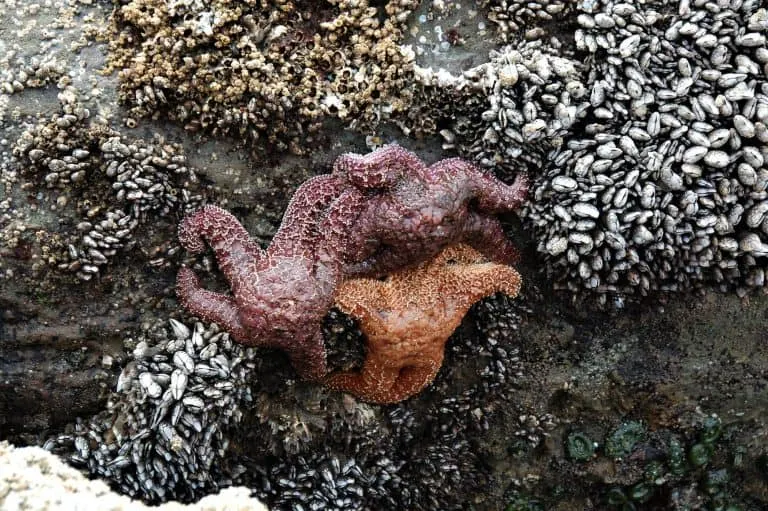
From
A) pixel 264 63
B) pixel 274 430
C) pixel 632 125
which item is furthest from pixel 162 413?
pixel 632 125

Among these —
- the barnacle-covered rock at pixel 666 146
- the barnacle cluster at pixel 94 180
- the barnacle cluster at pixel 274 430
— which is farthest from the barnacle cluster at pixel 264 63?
the barnacle cluster at pixel 274 430

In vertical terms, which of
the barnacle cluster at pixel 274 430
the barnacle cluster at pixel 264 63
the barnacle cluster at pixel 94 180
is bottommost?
the barnacle cluster at pixel 274 430

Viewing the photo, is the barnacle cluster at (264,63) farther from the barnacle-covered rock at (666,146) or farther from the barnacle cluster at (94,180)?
the barnacle-covered rock at (666,146)

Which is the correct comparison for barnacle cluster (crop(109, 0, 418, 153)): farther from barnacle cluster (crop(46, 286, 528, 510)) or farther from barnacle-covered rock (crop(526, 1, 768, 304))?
barnacle cluster (crop(46, 286, 528, 510))

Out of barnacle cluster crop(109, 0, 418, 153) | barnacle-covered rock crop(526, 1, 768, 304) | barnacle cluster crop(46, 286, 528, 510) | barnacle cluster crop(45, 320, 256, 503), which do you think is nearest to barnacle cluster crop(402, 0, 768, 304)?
barnacle-covered rock crop(526, 1, 768, 304)

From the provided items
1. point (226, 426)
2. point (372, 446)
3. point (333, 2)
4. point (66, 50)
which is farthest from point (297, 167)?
point (372, 446)

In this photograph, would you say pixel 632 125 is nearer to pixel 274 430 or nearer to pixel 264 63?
pixel 264 63

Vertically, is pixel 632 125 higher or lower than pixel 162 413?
higher
